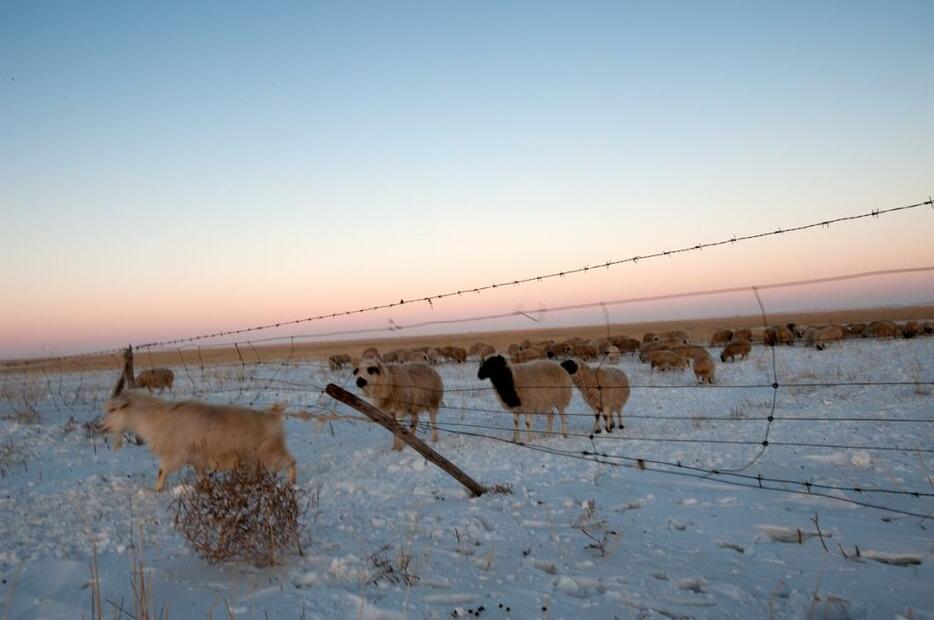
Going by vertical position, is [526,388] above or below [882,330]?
above

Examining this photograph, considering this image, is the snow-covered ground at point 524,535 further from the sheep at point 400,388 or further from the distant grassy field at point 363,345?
the distant grassy field at point 363,345

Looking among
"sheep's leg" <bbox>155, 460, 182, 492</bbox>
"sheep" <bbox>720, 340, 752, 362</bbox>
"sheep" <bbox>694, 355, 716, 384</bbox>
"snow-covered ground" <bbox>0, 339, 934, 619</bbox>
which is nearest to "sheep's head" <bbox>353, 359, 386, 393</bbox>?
"snow-covered ground" <bbox>0, 339, 934, 619</bbox>

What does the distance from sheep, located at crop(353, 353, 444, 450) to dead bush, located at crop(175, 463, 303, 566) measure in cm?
596

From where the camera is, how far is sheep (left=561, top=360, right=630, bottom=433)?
1206 centimetres

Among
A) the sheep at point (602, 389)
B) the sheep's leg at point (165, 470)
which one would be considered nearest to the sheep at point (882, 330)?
the sheep at point (602, 389)

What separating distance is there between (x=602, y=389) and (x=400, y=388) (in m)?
3.86

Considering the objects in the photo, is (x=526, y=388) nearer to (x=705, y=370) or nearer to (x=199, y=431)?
(x=199, y=431)

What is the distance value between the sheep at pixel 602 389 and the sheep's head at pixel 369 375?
3610 mm

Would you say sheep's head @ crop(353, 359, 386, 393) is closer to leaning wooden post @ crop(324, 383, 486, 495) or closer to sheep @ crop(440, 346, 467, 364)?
leaning wooden post @ crop(324, 383, 486, 495)

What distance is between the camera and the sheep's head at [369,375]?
10.9 m

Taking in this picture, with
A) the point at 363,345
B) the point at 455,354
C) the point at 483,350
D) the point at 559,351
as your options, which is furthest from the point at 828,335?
the point at 363,345

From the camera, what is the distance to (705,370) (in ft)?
62.7

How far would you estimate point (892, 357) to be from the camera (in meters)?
20.9

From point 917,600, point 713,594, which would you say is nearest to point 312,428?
point 713,594
